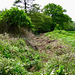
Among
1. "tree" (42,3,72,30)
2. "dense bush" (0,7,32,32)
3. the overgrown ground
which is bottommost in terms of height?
the overgrown ground

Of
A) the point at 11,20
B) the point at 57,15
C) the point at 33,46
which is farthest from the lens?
the point at 57,15

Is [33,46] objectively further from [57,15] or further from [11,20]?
[57,15]

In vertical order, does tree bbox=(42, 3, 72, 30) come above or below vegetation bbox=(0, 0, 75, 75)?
above

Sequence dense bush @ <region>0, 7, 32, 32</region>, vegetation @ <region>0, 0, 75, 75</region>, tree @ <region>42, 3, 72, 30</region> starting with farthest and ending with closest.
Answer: tree @ <region>42, 3, 72, 30</region>, dense bush @ <region>0, 7, 32, 32</region>, vegetation @ <region>0, 0, 75, 75</region>

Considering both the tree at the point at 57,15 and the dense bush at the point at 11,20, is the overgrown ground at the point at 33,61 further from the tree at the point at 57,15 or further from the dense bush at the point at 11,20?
the tree at the point at 57,15

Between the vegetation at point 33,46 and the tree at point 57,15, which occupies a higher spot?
the tree at point 57,15

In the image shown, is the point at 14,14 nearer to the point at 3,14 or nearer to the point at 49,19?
the point at 3,14

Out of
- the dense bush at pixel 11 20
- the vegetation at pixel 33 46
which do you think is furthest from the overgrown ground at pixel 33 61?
the dense bush at pixel 11 20

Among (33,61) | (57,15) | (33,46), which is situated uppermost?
(57,15)

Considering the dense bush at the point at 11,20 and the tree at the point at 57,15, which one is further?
the tree at the point at 57,15

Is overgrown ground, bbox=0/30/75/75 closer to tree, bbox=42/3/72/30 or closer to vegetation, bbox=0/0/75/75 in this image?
vegetation, bbox=0/0/75/75

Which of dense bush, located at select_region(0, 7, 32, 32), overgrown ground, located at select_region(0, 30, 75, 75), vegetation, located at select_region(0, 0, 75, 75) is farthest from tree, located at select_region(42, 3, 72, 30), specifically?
overgrown ground, located at select_region(0, 30, 75, 75)

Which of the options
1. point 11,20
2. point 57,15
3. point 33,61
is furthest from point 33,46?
point 57,15

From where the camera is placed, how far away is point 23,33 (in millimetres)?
10484
